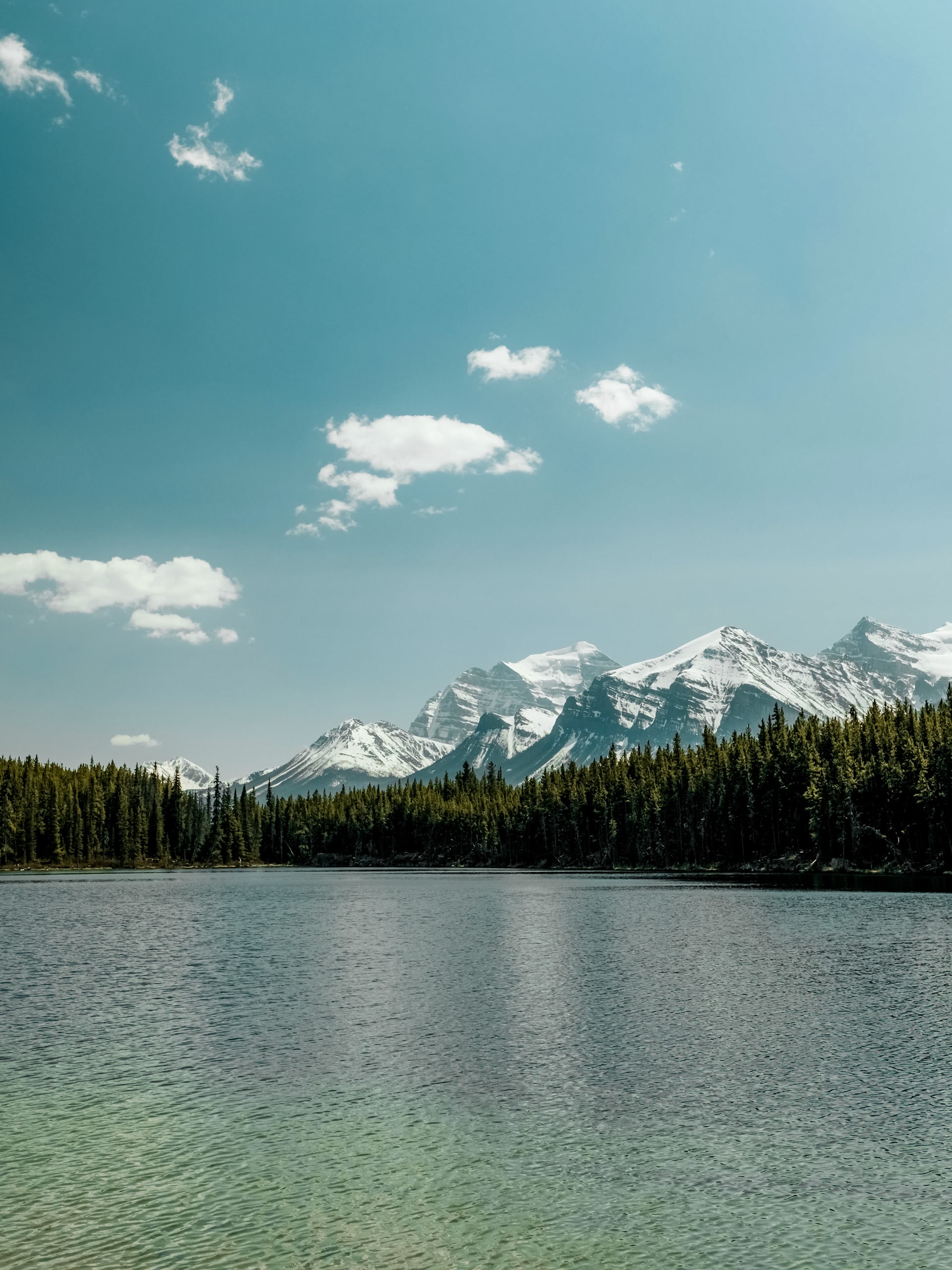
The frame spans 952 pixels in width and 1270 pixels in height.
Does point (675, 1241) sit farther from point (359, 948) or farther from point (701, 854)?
point (701, 854)

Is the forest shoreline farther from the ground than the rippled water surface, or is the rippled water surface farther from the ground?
the rippled water surface

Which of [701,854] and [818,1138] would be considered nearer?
[818,1138]

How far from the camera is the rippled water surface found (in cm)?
1520

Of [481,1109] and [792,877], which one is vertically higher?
[481,1109]

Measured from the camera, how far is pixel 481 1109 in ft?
73.6

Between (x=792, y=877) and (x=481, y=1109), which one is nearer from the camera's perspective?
(x=481, y=1109)

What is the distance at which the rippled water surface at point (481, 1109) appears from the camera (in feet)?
49.9

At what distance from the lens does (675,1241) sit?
48.9ft

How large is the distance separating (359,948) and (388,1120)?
34.8 meters

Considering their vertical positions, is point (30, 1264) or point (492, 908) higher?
point (30, 1264)

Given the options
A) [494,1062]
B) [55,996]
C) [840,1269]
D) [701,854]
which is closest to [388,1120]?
[494,1062]

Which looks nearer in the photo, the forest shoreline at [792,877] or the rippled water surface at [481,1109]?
the rippled water surface at [481,1109]

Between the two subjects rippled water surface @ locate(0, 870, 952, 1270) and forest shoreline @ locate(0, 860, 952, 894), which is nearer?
rippled water surface @ locate(0, 870, 952, 1270)

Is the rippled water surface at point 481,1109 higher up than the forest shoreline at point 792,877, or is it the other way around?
the rippled water surface at point 481,1109
